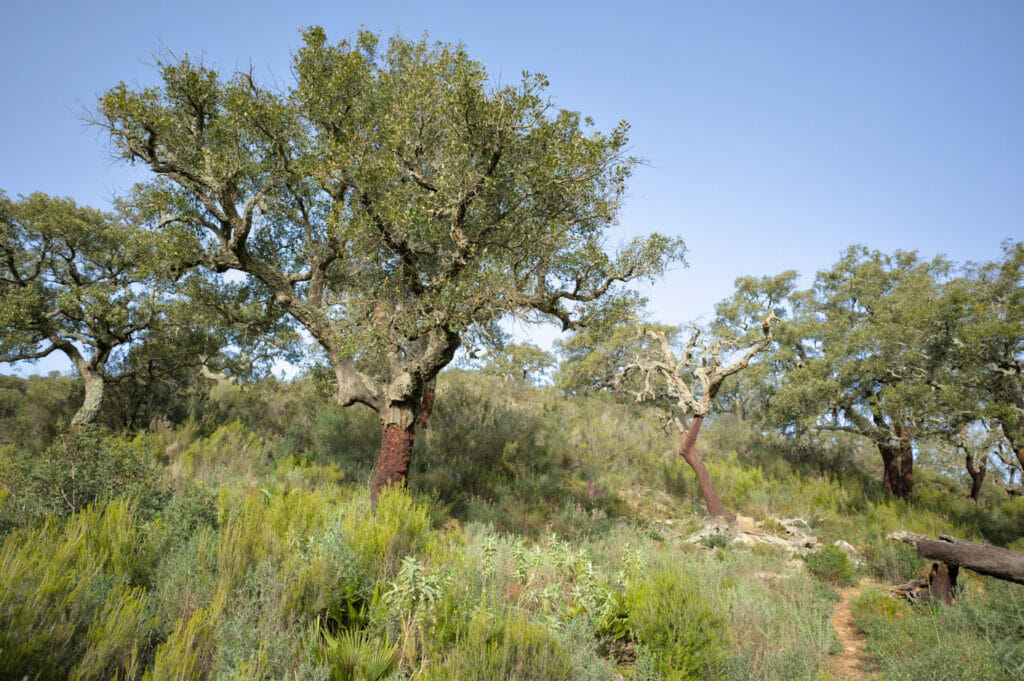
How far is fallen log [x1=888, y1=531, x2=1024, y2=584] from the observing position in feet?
18.6

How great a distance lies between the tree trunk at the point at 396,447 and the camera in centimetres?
861

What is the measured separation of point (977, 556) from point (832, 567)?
2.90 meters

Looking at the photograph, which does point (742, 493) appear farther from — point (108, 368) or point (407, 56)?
point (108, 368)

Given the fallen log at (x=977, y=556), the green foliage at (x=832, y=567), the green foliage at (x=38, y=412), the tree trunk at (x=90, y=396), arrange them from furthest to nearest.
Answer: the tree trunk at (x=90, y=396)
the green foliage at (x=38, y=412)
the green foliage at (x=832, y=567)
the fallen log at (x=977, y=556)

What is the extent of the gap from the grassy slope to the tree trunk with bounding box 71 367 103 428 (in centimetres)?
413

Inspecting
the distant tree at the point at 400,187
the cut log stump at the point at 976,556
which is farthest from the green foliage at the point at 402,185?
the cut log stump at the point at 976,556

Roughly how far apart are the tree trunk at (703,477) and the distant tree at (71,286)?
1470 centimetres

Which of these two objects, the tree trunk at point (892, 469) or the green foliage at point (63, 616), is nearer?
the green foliage at point (63, 616)

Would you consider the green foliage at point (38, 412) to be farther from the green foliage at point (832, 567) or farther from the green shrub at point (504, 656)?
the green foliage at point (832, 567)

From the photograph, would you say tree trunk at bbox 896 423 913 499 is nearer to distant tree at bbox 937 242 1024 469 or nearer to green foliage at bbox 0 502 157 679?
distant tree at bbox 937 242 1024 469

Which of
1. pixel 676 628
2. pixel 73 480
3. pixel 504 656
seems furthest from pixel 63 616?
pixel 676 628

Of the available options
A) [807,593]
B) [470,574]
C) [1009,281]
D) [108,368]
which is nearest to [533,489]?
[807,593]

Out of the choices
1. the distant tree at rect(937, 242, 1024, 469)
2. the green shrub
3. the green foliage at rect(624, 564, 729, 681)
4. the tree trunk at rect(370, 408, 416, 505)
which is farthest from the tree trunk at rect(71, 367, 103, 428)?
the distant tree at rect(937, 242, 1024, 469)

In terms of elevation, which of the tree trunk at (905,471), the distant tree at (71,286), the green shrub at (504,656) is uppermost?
the distant tree at (71,286)
